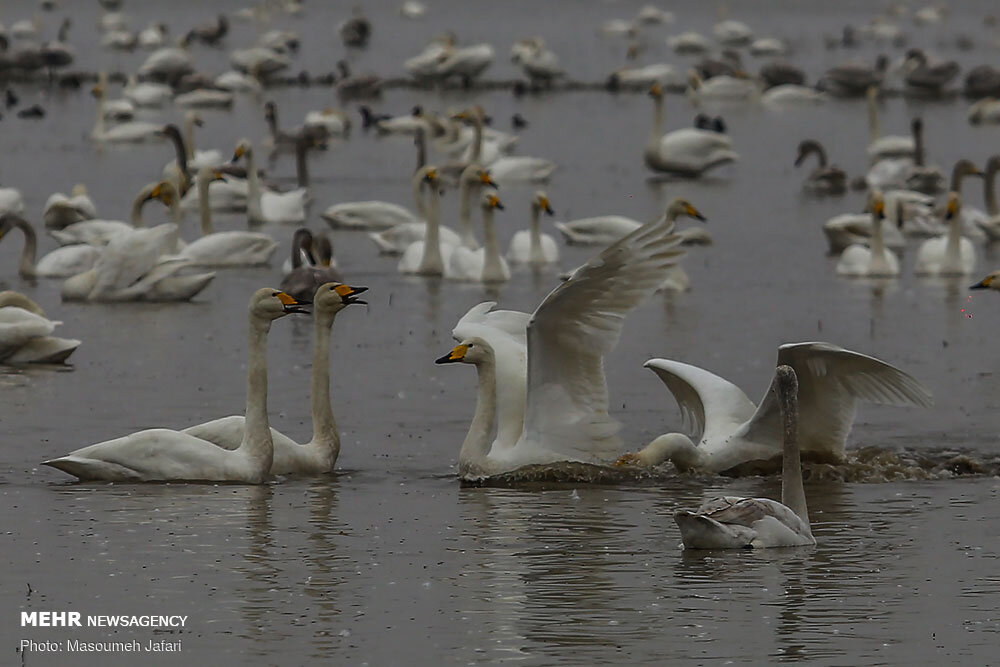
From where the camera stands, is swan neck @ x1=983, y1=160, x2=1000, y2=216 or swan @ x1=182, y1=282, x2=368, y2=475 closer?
swan @ x1=182, y1=282, x2=368, y2=475

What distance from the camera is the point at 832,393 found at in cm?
1218

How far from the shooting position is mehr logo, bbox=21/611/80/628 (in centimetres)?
856

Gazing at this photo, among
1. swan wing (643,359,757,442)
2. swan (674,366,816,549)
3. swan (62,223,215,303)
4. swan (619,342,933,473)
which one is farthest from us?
swan (62,223,215,303)

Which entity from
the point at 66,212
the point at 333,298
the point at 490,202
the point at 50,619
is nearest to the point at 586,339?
the point at 333,298

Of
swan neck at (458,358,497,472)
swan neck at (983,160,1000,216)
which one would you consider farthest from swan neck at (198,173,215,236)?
swan neck at (458,358,497,472)

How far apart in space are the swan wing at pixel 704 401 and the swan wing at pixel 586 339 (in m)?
0.63

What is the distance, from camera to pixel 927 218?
91.1 ft

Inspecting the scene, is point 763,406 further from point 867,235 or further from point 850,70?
point 850,70

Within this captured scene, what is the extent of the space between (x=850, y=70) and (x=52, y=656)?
4483cm

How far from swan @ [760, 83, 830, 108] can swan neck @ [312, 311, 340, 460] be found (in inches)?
1506

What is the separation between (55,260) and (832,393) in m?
11.4

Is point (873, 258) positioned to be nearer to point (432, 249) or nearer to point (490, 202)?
point (490, 202)

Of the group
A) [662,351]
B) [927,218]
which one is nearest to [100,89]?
[927,218]

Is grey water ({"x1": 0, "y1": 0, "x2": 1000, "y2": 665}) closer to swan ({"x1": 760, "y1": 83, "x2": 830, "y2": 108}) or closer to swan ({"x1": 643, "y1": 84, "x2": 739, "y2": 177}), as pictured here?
swan ({"x1": 643, "y1": 84, "x2": 739, "y2": 177})
